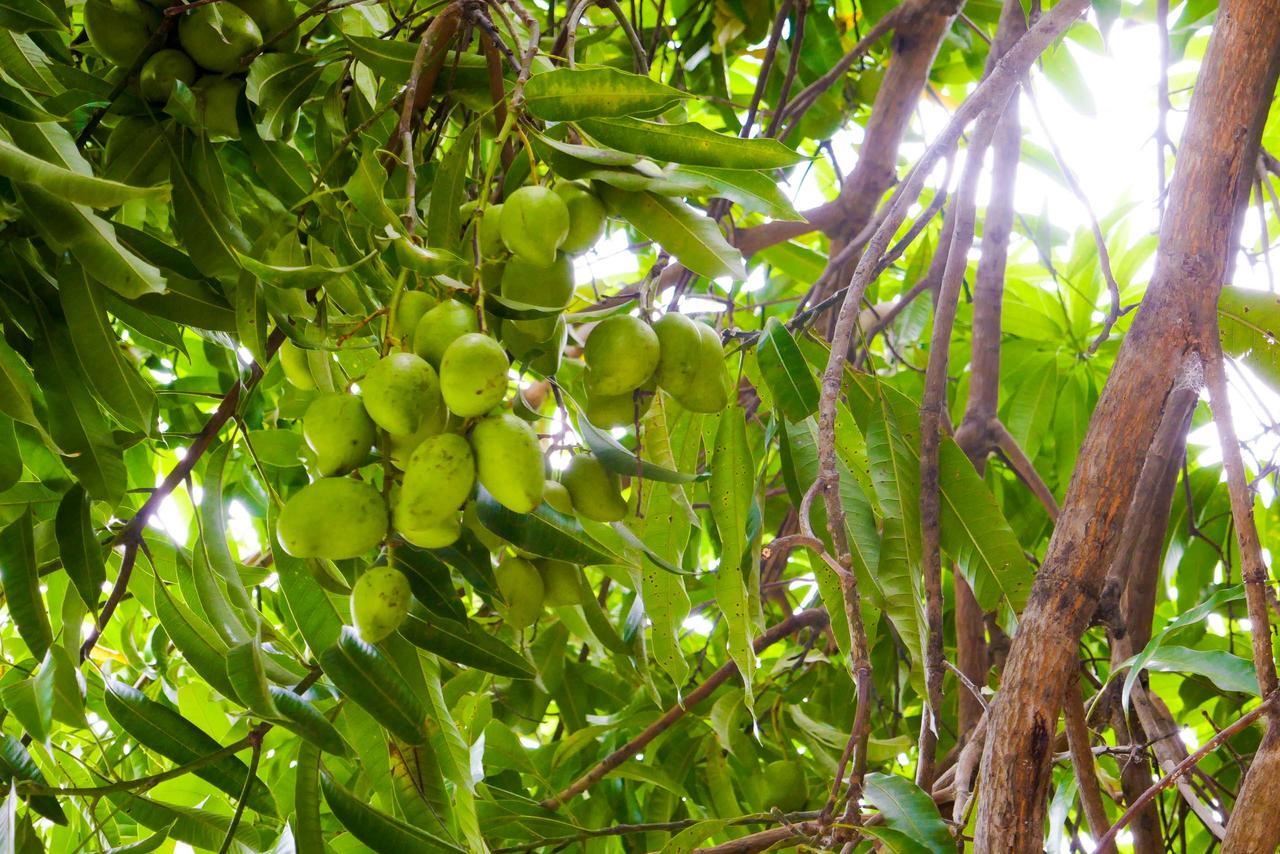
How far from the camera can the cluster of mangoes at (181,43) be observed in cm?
89

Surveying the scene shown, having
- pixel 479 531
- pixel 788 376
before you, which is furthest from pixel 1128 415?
pixel 479 531

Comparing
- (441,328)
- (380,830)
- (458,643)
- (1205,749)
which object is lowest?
(1205,749)

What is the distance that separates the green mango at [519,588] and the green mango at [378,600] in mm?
120

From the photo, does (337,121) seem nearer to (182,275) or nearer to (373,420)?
(182,275)

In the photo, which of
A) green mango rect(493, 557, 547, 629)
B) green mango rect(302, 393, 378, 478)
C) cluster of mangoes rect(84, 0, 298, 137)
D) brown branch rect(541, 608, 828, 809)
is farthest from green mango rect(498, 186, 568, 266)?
brown branch rect(541, 608, 828, 809)

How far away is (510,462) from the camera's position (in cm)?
66

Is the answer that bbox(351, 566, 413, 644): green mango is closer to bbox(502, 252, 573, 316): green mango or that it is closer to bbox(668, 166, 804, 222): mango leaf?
bbox(502, 252, 573, 316): green mango

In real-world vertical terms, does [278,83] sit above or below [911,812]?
above

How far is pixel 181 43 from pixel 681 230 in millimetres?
459

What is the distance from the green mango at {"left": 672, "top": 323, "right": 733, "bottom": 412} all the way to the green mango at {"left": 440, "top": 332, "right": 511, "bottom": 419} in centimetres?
17

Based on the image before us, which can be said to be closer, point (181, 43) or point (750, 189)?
point (750, 189)

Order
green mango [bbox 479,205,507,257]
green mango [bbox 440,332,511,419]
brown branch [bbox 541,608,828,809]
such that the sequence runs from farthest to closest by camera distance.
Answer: brown branch [bbox 541,608,828,809] < green mango [bbox 479,205,507,257] < green mango [bbox 440,332,511,419]

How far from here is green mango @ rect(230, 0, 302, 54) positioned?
0.95 meters

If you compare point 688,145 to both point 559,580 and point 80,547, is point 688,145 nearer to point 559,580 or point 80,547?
point 559,580
